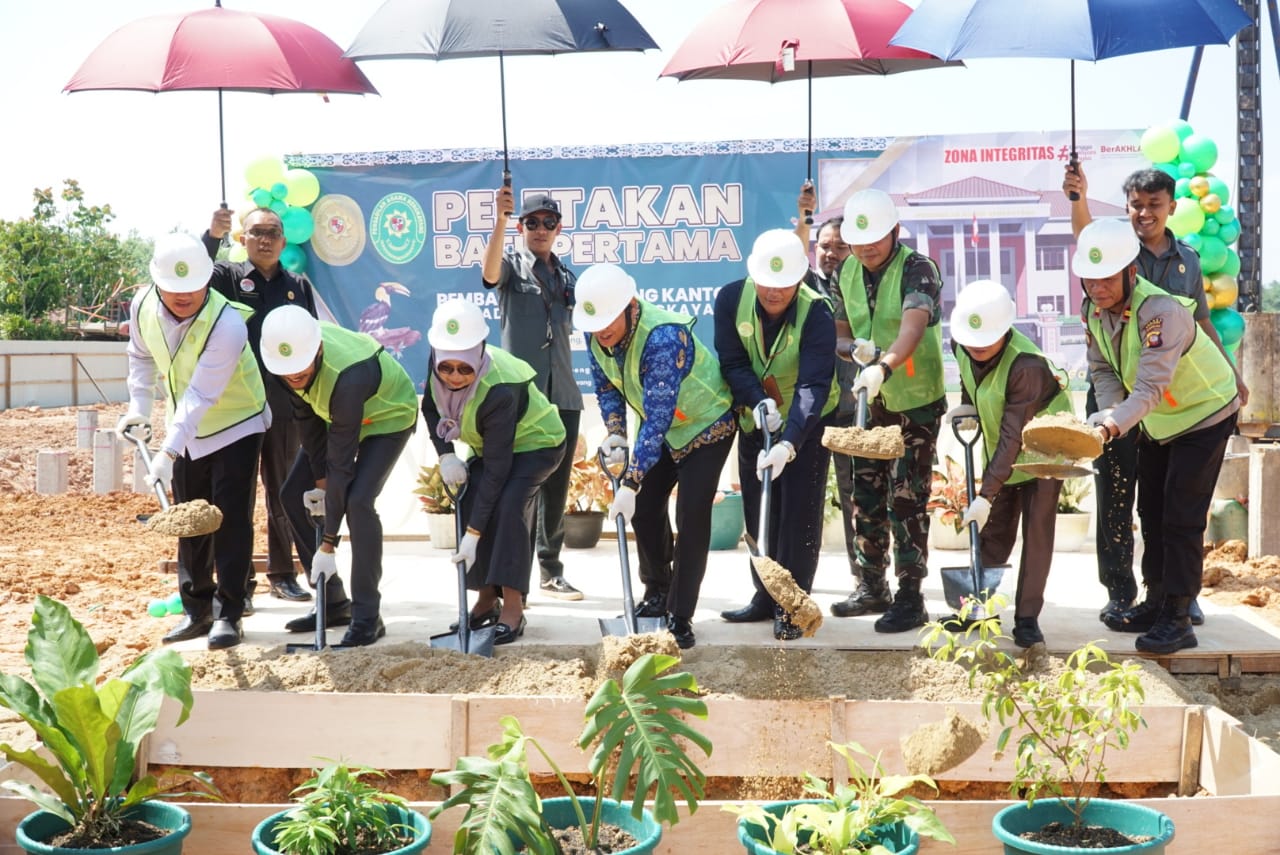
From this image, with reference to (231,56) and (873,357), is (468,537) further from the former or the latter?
(231,56)

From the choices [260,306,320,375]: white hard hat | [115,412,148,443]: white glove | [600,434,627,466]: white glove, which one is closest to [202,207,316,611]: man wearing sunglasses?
[115,412,148,443]: white glove

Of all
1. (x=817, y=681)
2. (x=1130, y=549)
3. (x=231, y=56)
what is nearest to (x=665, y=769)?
(x=817, y=681)

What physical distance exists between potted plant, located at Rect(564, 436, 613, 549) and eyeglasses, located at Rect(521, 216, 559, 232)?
2.06 meters

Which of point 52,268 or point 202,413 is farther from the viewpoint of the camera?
point 52,268

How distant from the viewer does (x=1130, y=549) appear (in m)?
5.29

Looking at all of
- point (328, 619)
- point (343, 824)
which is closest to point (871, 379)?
point (328, 619)

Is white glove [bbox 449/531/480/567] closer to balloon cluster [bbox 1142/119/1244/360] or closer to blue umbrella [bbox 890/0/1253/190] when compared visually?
blue umbrella [bbox 890/0/1253/190]

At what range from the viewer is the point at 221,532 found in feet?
17.6

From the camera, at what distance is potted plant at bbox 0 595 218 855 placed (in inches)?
127

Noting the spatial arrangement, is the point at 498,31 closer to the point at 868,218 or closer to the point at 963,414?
the point at 868,218

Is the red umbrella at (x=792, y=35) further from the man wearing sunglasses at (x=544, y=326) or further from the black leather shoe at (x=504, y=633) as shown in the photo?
the black leather shoe at (x=504, y=633)

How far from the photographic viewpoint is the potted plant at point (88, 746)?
322 cm

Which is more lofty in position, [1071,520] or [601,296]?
[601,296]

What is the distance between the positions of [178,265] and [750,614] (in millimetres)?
2668
